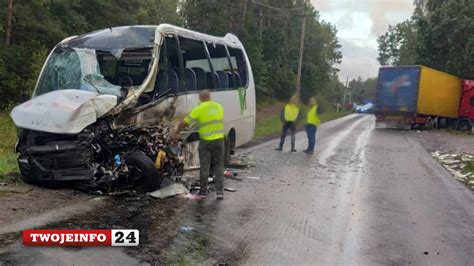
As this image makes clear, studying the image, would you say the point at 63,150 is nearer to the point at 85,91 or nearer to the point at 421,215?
the point at 85,91

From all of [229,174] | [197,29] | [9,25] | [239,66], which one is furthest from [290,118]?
[197,29]

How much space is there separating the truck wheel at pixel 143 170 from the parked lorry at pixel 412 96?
22601 millimetres

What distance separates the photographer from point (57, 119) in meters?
6.61

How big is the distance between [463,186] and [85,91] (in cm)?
750

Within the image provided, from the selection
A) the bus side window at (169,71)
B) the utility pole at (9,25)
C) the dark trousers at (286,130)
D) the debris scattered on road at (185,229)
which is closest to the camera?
the debris scattered on road at (185,229)

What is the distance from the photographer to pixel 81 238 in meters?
4.93

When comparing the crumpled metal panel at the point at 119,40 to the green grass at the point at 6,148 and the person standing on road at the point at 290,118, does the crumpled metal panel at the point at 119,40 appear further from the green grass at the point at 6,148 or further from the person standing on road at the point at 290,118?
the person standing on road at the point at 290,118

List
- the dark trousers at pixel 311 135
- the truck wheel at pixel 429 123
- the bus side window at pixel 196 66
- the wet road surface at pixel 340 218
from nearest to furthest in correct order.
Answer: the wet road surface at pixel 340 218
the bus side window at pixel 196 66
the dark trousers at pixel 311 135
the truck wheel at pixel 429 123

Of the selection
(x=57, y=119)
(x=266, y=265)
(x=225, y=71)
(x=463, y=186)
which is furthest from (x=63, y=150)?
(x=463, y=186)

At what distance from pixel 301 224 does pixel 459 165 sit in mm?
8716

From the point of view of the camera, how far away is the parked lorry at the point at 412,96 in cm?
2704

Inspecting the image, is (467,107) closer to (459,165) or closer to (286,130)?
(459,165)

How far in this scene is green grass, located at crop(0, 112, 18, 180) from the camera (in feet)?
26.6

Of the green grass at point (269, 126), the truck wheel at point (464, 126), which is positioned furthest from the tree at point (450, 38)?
the green grass at point (269, 126)
